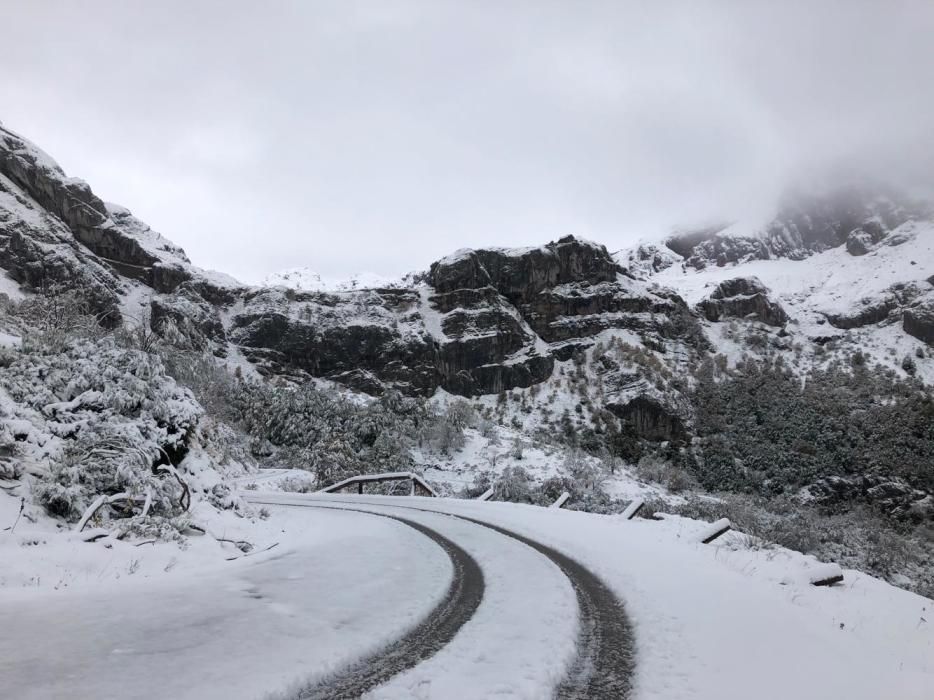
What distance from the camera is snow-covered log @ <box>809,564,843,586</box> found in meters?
7.55

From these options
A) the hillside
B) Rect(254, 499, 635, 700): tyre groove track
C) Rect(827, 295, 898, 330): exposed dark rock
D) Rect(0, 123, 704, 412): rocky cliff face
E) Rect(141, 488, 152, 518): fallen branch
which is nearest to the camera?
Rect(254, 499, 635, 700): tyre groove track

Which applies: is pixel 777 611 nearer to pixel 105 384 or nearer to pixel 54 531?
pixel 54 531

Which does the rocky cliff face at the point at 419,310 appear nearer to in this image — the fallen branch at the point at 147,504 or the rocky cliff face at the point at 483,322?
the rocky cliff face at the point at 483,322

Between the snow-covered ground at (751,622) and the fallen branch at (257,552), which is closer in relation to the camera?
the snow-covered ground at (751,622)

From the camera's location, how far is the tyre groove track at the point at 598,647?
11.6 ft

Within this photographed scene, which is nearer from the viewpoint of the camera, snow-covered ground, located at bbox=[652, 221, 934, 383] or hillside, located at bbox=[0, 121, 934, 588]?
hillside, located at bbox=[0, 121, 934, 588]

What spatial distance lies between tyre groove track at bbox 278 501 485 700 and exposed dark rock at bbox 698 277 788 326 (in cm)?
14731

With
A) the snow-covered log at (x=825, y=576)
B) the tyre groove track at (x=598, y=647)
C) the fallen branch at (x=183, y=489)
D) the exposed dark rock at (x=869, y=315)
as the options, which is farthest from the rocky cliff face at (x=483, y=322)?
the tyre groove track at (x=598, y=647)

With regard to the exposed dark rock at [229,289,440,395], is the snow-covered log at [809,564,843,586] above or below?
below

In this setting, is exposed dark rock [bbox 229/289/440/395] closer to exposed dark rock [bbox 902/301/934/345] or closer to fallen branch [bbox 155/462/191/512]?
fallen branch [bbox 155/462/191/512]

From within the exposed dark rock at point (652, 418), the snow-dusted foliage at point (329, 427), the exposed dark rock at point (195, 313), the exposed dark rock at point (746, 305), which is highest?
the exposed dark rock at point (746, 305)

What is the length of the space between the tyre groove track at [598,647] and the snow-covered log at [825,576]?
340cm

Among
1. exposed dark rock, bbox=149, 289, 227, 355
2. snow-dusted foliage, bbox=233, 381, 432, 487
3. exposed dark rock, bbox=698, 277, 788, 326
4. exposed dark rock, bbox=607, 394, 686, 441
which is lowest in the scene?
snow-dusted foliage, bbox=233, 381, 432, 487

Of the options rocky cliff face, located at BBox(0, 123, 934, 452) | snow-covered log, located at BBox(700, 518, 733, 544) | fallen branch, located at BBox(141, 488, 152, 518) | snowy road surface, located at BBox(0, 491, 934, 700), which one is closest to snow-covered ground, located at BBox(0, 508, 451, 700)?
snowy road surface, located at BBox(0, 491, 934, 700)
